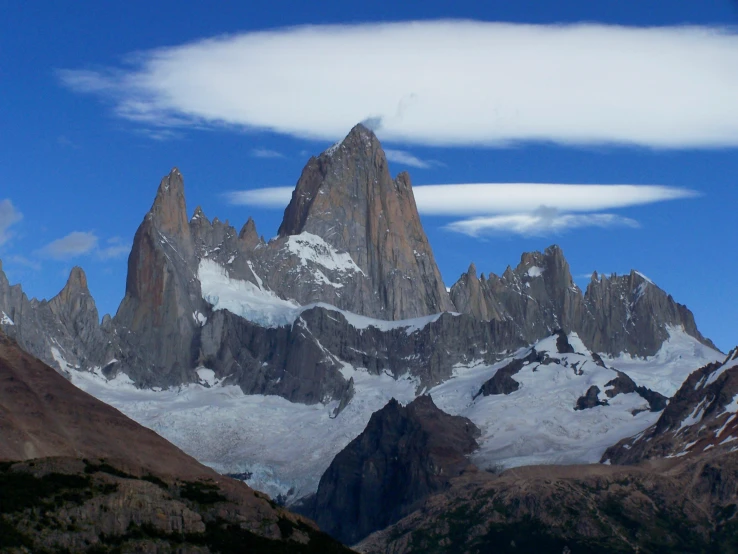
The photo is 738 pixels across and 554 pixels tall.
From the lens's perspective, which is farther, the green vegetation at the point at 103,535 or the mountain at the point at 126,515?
the mountain at the point at 126,515

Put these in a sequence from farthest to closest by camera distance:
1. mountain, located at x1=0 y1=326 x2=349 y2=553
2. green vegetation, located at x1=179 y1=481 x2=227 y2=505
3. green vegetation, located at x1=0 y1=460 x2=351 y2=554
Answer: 1. green vegetation, located at x1=179 y1=481 x2=227 y2=505
2. mountain, located at x1=0 y1=326 x2=349 y2=553
3. green vegetation, located at x1=0 y1=460 x2=351 y2=554

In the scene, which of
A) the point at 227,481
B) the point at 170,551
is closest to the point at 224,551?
the point at 170,551

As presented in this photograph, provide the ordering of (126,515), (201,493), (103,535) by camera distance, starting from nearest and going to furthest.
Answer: (103,535) → (126,515) → (201,493)

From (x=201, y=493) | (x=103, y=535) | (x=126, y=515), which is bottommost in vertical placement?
(x=103, y=535)

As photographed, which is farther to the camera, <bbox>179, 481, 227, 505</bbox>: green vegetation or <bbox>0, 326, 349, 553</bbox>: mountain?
<bbox>179, 481, 227, 505</bbox>: green vegetation

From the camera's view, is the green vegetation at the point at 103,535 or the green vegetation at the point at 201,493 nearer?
the green vegetation at the point at 103,535

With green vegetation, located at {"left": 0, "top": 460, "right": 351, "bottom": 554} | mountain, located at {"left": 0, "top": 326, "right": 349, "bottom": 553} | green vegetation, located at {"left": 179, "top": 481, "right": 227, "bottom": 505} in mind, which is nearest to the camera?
green vegetation, located at {"left": 0, "top": 460, "right": 351, "bottom": 554}

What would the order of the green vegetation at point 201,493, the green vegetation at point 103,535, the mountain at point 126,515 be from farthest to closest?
the green vegetation at point 201,493 < the mountain at point 126,515 < the green vegetation at point 103,535

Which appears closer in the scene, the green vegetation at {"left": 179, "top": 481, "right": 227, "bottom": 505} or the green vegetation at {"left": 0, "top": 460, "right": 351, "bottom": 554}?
the green vegetation at {"left": 0, "top": 460, "right": 351, "bottom": 554}

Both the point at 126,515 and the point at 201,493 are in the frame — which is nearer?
the point at 126,515

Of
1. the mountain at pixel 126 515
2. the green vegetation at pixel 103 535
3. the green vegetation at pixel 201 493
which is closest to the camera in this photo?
the green vegetation at pixel 103 535

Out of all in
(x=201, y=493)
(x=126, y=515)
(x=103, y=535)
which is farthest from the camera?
(x=201, y=493)

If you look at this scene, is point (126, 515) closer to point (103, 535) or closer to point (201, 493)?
point (103, 535)

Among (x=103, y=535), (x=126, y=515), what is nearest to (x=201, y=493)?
(x=126, y=515)
